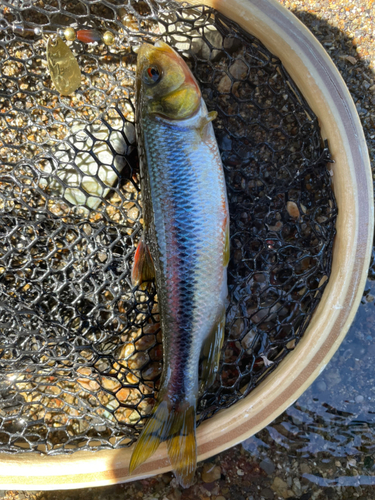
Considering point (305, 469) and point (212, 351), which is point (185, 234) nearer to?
point (212, 351)

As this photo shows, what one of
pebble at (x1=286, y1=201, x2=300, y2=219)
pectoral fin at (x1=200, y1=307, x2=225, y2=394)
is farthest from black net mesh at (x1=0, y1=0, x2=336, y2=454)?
pectoral fin at (x1=200, y1=307, x2=225, y2=394)

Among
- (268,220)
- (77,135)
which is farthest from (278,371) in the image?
(77,135)

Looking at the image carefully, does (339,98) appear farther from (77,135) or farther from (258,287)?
(77,135)

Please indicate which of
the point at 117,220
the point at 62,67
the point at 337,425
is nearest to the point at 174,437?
the point at 337,425

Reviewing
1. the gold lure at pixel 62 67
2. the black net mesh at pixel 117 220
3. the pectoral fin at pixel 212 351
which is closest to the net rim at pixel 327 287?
the black net mesh at pixel 117 220

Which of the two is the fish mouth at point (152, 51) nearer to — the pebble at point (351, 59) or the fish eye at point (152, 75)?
the fish eye at point (152, 75)

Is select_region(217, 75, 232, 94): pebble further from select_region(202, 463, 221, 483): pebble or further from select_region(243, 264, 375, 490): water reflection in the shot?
select_region(202, 463, 221, 483): pebble
